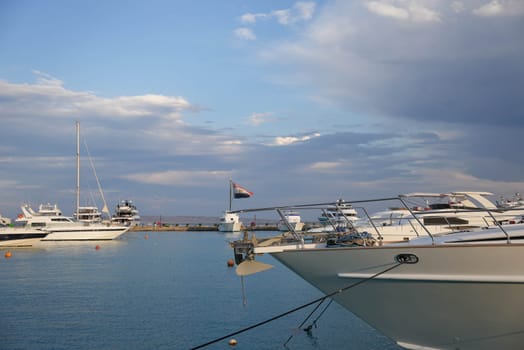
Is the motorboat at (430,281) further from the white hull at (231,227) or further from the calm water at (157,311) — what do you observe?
the white hull at (231,227)

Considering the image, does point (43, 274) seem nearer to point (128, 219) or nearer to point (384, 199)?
point (384, 199)

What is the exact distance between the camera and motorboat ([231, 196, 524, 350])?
9.08 m

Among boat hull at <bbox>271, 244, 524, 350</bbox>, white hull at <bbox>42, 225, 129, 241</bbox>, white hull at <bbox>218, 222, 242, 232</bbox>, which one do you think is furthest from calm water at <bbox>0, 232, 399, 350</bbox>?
white hull at <bbox>218, 222, 242, 232</bbox>

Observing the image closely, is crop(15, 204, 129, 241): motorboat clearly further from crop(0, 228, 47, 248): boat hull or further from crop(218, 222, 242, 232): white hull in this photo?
crop(218, 222, 242, 232): white hull

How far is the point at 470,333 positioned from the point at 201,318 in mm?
10374

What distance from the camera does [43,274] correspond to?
32250 mm

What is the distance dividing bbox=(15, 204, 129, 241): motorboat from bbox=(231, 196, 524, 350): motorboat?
60.3 m

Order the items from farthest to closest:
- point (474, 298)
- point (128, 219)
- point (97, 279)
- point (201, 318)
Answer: point (128, 219) < point (97, 279) < point (201, 318) < point (474, 298)

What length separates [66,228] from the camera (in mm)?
66938

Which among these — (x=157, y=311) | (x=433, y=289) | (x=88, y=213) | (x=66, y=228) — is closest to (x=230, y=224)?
(x=88, y=213)

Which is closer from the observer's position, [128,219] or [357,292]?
[357,292]

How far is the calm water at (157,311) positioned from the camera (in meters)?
15.0

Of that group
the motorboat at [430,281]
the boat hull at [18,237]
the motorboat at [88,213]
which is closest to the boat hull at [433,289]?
the motorboat at [430,281]

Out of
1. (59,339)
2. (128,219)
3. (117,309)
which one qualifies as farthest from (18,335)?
(128,219)
